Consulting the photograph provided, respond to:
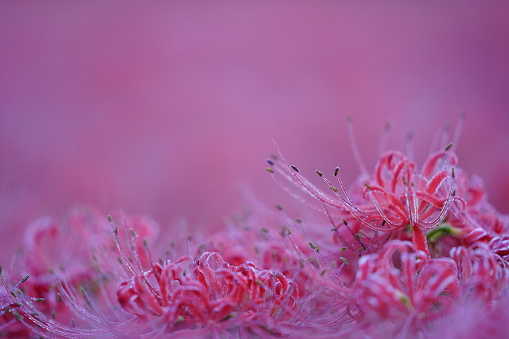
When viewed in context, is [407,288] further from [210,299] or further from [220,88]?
[220,88]

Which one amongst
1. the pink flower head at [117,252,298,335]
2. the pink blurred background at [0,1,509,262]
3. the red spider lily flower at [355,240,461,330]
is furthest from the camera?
the pink blurred background at [0,1,509,262]

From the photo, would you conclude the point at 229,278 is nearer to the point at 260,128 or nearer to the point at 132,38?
the point at 260,128

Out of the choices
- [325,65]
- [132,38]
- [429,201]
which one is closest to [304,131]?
[325,65]

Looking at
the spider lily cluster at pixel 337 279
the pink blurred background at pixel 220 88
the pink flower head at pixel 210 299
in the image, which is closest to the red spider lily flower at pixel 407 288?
the spider lily cluster at pixel 337 279

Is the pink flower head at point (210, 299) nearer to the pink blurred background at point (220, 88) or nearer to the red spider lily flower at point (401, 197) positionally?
the red spider lily flower at point (401, 197)

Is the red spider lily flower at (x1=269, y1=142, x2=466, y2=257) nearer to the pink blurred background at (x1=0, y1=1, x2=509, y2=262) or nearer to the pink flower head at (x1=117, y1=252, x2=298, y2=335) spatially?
the pink flower head at (x1=117, y1=252, x2=298, y2=335)

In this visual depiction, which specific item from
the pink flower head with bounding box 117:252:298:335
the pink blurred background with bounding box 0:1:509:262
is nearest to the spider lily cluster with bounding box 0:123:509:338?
the pink flower head with bounding box 117:252:298:335
